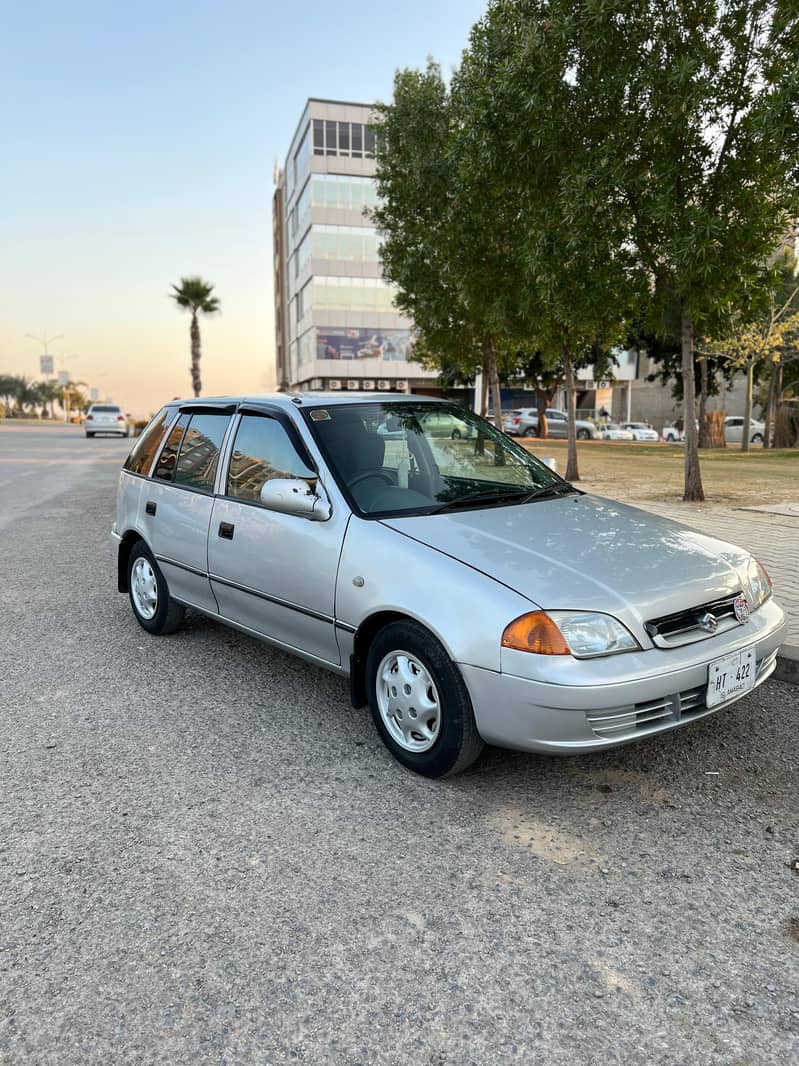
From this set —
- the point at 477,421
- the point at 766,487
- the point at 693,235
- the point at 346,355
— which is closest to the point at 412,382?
the point at 346,355

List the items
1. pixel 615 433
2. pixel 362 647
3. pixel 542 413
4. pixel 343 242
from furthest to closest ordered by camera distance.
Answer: pixel 343 242 → pixel 615 433 → pixel 542 413 → pixel 362 647

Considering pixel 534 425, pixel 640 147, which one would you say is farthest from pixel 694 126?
pixel 534 425

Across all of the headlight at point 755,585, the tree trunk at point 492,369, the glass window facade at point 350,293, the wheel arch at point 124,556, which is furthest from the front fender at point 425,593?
the glass window facade at point 350,293

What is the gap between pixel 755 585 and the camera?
3766 mm

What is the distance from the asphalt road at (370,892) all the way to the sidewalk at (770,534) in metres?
0.82

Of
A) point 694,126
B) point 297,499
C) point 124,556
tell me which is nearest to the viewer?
point 297,499

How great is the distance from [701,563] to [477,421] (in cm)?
179

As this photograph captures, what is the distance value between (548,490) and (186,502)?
2160mm

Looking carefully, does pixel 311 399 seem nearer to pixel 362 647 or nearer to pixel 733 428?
pixel 362 647

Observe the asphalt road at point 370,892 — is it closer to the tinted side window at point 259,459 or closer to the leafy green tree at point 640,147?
the tinted side window at point 259,459

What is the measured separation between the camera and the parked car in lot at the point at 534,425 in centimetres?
4681

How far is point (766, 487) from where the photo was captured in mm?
15133

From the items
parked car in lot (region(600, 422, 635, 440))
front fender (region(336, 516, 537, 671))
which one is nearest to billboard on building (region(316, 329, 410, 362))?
parked car in lot (region(600, 422, 635, 440))

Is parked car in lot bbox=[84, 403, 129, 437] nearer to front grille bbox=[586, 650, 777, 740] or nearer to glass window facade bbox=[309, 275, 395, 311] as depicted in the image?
glass window facade bbox=[309, 275, 395, 311]
